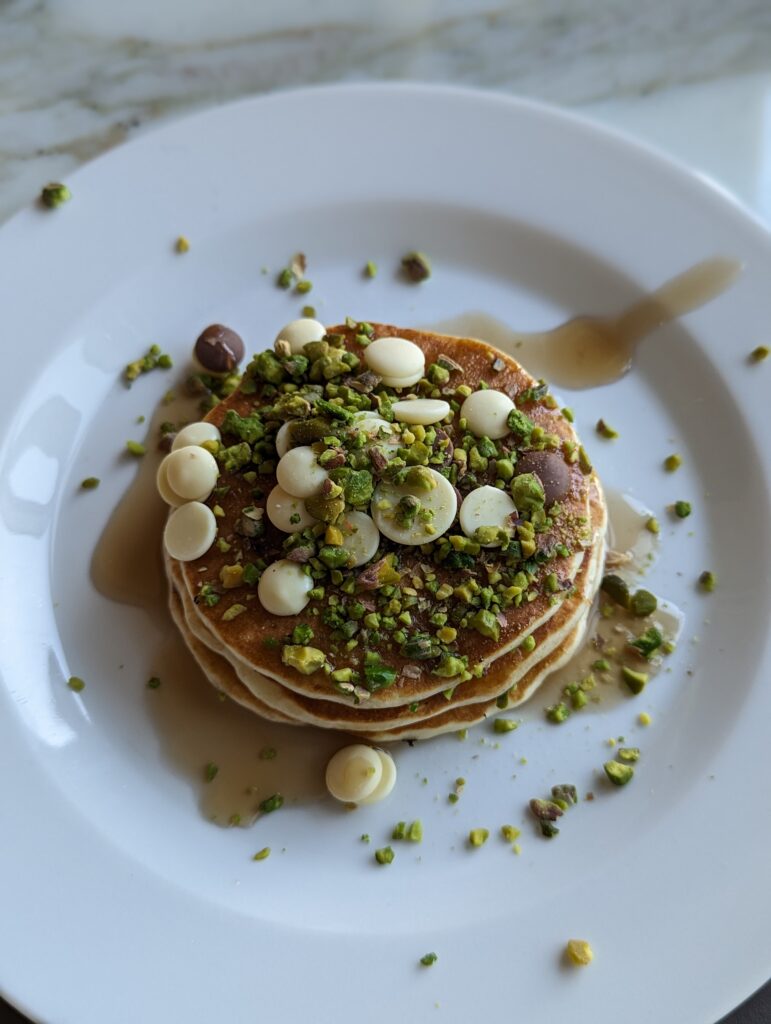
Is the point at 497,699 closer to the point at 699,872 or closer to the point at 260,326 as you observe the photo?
the point at 699,872

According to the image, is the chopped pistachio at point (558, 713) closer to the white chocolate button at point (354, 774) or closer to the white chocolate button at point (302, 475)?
the white chocolate button at point (354, 774)

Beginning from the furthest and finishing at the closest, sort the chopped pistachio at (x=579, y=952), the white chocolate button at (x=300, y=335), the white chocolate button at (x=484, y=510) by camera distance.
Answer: the white chocolate button at (x=300, y=335) → the white chocolate button at (x=484, y=510) → the chopped pistachio at (x=579, y=952)

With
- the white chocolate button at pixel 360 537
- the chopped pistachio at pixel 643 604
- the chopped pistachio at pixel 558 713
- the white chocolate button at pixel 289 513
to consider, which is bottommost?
the chopped pistachio at pixel 558 713

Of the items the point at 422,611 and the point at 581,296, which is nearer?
the point at 422,611

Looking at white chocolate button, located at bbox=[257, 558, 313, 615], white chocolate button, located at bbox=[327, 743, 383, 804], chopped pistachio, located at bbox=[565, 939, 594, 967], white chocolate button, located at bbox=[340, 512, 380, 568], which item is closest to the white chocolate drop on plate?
white chocolate button, located at bbox=[340, 512, 380, 568]

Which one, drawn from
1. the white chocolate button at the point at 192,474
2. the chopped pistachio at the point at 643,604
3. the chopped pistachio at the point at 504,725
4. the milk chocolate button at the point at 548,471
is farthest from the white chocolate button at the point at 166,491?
the chopped pistachio at the point at 643,604

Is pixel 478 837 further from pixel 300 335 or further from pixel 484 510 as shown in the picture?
pixel 300 335

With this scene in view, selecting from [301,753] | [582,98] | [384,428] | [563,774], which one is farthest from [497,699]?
[582,98]

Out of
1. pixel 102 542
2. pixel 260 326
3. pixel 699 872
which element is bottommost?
pixel 699 872
